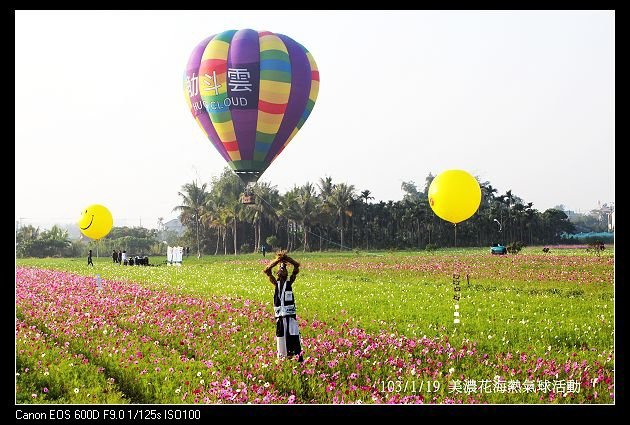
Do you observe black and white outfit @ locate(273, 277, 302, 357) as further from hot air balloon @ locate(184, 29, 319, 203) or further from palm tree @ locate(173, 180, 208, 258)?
palm tree @ locate(173, 180, 208, 258)

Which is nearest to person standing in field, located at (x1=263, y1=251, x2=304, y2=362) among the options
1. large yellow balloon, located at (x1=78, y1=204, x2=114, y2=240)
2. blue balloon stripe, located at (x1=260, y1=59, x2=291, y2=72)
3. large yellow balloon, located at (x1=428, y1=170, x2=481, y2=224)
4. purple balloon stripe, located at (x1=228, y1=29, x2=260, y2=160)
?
large yellow balloon, located at (x1=428, y1=170, x2=481, y2=224)

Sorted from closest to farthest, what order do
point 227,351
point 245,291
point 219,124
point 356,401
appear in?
point 356,401, point 227,351, point 245,291, point 219,124

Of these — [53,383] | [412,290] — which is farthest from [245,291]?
[53,383]

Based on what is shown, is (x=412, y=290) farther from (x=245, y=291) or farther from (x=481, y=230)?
(x=481, y=230)

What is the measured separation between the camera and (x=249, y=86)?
18922 mm

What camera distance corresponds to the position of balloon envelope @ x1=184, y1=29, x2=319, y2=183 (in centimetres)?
1888

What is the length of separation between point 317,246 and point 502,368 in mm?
41449

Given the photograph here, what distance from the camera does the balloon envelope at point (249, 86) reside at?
18.9 meters

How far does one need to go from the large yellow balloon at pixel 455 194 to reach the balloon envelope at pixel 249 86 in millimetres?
5289

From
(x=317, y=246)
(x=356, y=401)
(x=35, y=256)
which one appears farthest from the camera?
(x=317, y=246)

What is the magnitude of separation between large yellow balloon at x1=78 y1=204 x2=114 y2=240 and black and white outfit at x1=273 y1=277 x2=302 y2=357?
1972 centimetres

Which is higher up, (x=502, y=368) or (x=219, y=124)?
(x=219, y=124)

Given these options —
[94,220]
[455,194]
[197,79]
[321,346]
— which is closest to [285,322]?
[321,346]

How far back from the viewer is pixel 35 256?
4238 centimetres
